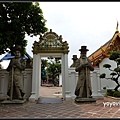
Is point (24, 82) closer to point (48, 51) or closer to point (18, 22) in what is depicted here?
point (48, 51)

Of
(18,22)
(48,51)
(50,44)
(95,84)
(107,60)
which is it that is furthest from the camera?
(107,60)

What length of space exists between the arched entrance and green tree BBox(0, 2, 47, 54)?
0.63 m

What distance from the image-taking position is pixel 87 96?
6.25 metres

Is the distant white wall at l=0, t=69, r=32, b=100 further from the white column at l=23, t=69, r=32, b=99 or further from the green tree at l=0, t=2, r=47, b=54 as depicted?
the green tree at l=0, t=2, r=47, b=54

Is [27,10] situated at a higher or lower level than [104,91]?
higher

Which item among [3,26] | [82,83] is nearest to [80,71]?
[82,83]

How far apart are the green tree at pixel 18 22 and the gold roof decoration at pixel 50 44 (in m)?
0.55

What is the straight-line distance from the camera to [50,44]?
304 inches

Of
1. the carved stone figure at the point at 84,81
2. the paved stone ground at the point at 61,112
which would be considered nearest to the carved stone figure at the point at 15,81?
the paved stone ground at the point at 61,112

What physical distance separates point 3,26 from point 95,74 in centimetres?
518

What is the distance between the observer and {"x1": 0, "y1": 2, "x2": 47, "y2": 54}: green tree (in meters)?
6.42

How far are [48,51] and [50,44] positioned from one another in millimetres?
408

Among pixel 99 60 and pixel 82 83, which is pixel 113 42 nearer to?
pixel 99 60

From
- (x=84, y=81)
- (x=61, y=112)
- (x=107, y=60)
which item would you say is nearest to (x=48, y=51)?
(x=84, y=81)
